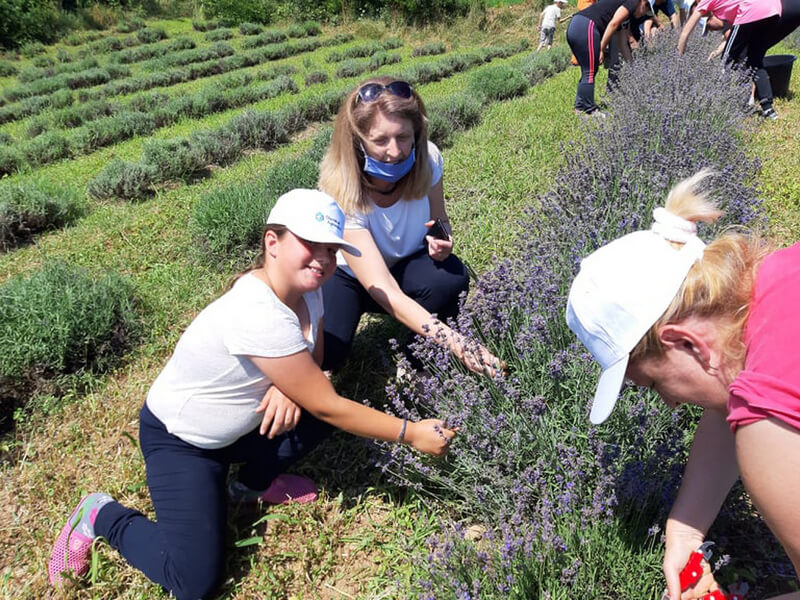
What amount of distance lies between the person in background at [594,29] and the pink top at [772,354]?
527 cm

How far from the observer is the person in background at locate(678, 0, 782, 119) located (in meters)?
→ 5.03

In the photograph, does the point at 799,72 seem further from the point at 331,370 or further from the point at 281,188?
the point at 331,370

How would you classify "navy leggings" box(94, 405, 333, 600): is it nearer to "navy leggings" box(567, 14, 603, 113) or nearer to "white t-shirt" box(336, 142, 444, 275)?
"white t-shirt" box(336, 142, 444, 275)

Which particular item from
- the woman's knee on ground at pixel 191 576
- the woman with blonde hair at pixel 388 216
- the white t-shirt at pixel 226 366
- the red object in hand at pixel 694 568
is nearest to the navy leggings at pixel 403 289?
the woman with blonde hair at pixel 388 216

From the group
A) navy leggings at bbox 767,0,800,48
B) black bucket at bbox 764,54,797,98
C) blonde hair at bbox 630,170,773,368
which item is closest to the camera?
blonde hair at bbox 630,170,773,368

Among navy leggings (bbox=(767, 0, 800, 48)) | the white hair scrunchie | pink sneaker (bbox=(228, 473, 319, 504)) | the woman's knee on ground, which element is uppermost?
navy leggings (bbox=(767, 0, 800, 48))

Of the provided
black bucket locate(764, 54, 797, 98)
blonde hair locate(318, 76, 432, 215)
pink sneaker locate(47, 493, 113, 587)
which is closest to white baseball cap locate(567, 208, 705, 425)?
blonde hair locate(318, 76, 432, 215)

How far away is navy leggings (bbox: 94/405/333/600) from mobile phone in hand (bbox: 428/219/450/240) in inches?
45.9

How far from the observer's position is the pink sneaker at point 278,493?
2064 millimetres

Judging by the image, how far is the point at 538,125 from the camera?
599 centimetres

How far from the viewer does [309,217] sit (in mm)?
1699

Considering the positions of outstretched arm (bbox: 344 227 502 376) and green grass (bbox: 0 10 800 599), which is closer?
green grass (bbox: 0 10 800 599)

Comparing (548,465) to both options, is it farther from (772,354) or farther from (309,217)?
(309,217)

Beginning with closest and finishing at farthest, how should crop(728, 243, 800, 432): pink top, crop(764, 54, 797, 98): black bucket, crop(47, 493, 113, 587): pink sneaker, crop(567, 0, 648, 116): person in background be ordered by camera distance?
crop(728, 243, 800, 432): pink top → crop(47, 493, 113, 587): pink sneaker → crop(567, 0, 648, 116): person in background → crop(764, 54, 797, 98): black bucket
